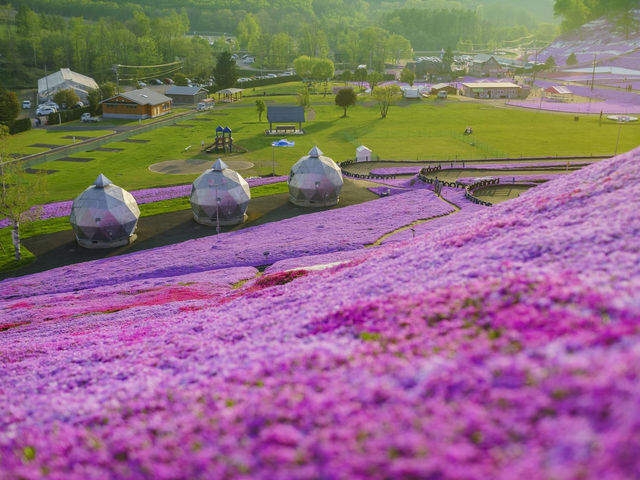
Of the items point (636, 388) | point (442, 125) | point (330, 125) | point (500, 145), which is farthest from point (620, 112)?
point (636, 388)

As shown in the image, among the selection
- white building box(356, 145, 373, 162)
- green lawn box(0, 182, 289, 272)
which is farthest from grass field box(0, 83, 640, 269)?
white building box(356, 145, 373, 162)

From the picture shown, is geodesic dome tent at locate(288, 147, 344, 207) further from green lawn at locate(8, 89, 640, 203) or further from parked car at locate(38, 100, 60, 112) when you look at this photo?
parked car at locate(38, 100, 60, 112)

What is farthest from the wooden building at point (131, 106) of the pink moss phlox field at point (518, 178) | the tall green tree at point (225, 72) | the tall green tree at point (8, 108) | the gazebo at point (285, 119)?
the pink moss phlox field at point (518, 178)

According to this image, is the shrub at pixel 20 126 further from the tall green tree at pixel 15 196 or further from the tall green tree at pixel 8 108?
the tall green tree at pixel 15 196

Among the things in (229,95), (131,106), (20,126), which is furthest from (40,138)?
(229,95)

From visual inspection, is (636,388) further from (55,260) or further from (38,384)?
(55,260)

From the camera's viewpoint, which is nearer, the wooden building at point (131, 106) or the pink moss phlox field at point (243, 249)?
the pink moss phlox field at point (243, 249)
